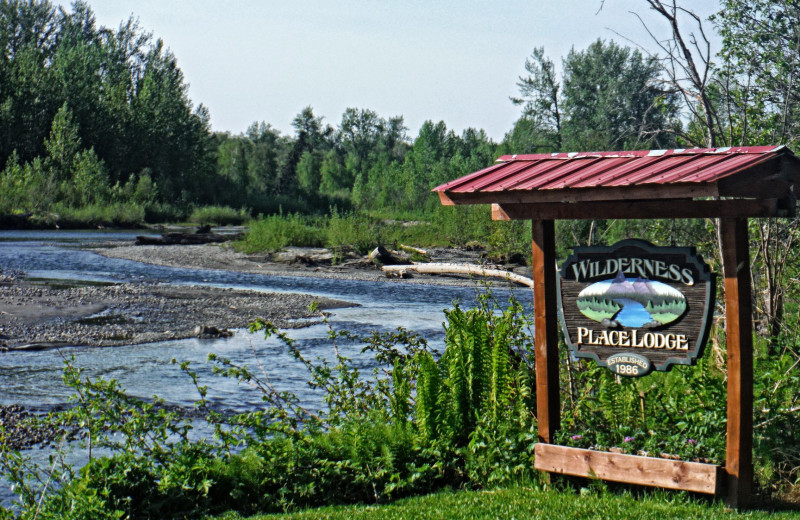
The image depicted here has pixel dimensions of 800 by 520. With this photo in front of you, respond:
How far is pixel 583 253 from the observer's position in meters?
6.39

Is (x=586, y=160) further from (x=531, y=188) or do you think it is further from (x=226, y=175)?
(x=226, y=175)

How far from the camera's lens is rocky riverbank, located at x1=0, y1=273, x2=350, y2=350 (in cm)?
1680

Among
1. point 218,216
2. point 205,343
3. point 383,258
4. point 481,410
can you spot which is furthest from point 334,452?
point 218,216

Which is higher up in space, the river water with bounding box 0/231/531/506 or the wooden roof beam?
the wooden roof beam

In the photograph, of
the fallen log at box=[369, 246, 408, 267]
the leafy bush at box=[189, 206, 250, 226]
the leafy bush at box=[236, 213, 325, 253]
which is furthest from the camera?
the leafy bush at box=[189, 206, 250, 226]

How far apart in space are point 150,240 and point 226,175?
4754 centimetres

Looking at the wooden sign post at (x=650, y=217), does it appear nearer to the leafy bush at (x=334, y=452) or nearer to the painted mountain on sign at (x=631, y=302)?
the painted mountain on sign at (x=631, y=302)

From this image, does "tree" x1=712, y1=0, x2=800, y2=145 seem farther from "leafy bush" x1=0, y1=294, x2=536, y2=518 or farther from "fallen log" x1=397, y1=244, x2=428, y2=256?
"fallen log" x1=397, y1=244, x2=428, y2=256

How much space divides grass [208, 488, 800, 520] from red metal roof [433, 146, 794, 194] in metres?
2.14

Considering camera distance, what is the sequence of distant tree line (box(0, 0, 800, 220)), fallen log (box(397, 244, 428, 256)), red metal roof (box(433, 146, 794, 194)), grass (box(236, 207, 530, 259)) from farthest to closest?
distant tree line (box(0, 0, 800, 220)), fallen log (box(397, 244, 428, 256)), grass (box(236, 207, 530, 259)), red metal roof (box(433, 146, 794, 194))

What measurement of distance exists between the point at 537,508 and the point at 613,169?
7.78ft

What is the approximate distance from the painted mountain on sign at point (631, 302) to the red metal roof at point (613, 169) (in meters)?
0.78

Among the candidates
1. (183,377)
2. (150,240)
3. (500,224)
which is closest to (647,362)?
(183,377)

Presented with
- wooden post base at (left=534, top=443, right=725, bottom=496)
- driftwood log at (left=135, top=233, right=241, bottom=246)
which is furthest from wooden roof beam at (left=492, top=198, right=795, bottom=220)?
driftwood log at (left=135, top=233, right=241, bottom=246)
